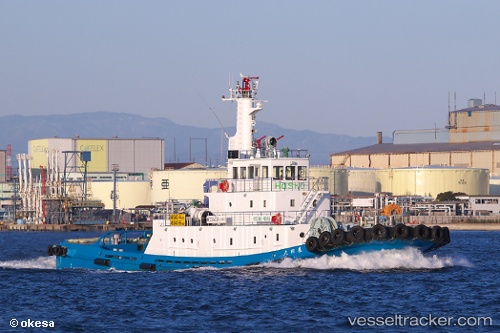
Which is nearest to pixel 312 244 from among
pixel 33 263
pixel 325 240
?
pixel 325 240

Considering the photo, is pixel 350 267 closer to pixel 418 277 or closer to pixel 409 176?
pixel 418 277

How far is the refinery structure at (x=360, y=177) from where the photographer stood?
147 metres

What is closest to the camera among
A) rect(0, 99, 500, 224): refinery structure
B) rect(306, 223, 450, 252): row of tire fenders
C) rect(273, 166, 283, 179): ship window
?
rect(306, 223, 450, 252): row of tire fenders

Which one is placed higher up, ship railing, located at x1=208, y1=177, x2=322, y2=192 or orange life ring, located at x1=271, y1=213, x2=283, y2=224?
ship railing, located at x1=208, y1=177, x2=322, y2=192

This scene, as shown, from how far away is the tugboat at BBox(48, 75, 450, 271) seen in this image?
45594 millimetres

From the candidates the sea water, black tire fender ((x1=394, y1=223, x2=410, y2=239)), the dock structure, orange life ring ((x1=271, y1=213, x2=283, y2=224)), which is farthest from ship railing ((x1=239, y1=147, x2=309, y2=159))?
the dock structure

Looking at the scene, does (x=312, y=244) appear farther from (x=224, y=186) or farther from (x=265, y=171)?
(x=224, y=186)

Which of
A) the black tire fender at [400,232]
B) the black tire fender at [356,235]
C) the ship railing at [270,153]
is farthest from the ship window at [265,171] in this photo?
the black tire fender at [400,232]

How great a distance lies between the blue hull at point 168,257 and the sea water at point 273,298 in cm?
41

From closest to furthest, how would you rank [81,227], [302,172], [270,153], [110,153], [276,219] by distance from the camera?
[276,219] → [302,172] → [270,153] → [81,227] → [110,153]

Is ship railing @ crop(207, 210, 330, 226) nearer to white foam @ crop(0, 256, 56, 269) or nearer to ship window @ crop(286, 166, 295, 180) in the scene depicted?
ship window @ crop(286, 166, 295, 180)

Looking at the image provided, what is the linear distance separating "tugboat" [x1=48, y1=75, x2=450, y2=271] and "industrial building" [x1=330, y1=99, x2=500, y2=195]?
329ft

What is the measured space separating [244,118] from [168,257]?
24.3 ft

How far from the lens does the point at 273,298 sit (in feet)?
126
